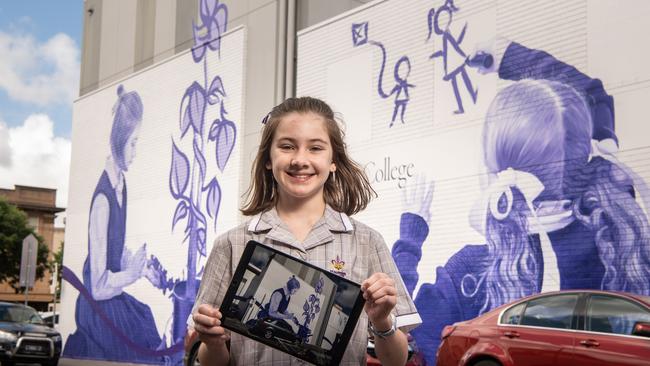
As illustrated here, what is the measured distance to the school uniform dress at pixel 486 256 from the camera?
39.7 ft

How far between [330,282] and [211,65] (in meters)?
18.4

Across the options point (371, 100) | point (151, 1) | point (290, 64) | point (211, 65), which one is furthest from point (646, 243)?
point (151, 1)

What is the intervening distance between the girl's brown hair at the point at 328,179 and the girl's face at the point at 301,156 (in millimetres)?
39

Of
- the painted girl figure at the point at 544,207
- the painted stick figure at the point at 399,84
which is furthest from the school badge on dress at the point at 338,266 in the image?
the painted stick figure at the point at 399,84

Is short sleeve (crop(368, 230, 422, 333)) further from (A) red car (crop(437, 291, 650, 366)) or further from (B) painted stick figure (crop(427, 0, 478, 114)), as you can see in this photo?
(B) painted stick figure (crop(427, 0, 478, 114))

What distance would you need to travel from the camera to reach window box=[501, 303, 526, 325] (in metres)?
10.2

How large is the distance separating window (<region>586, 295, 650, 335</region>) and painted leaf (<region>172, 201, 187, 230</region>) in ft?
43.1

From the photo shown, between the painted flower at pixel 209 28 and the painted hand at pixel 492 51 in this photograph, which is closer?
the painted hand at pixel 492 51

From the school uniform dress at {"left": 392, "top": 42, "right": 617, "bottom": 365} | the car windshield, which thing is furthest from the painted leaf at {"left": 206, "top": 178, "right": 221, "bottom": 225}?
the school uniform dress at {"left": 392, "top": 42, "right": 617, "bottom": 365}

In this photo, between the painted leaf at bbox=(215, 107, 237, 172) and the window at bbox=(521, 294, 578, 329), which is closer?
the window at bbox=(521, 294, 578, 329)

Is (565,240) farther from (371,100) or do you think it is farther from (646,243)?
(371,100)

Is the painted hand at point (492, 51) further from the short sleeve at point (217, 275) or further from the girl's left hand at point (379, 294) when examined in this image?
the girl's left hand at point (379, 294)

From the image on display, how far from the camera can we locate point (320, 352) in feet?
8.45

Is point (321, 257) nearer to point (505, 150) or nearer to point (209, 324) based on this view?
point (209, 324)
